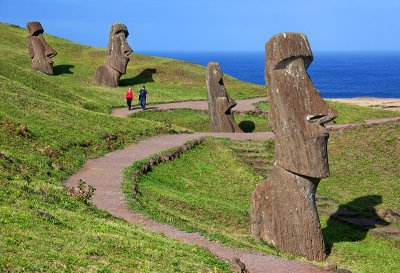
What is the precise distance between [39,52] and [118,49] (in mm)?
7116

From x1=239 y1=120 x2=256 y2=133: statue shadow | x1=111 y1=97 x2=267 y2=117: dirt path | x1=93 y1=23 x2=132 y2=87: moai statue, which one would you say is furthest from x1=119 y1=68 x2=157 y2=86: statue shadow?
x1=239 y1=120 x2=256 y2=133: statue shadow

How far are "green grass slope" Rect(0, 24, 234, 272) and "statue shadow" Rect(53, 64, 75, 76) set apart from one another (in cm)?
1911

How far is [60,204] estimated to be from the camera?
1842 centimetres

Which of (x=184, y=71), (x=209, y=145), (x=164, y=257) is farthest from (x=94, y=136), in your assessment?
(x=184, y=71)

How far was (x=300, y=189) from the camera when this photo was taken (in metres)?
19.4

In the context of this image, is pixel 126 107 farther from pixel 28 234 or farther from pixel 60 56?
pixel 28 234

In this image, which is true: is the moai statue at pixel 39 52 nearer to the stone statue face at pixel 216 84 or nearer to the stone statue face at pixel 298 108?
the stone statue face at pixel 216 84

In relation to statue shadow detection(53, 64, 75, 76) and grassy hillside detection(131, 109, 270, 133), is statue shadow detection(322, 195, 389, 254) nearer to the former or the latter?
grassy hillside detection(131, 109, 270, 133)

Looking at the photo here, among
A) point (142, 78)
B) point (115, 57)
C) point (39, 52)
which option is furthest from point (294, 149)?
point (142, 78)

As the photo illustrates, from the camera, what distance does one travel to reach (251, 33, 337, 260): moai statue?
1881 centimetres

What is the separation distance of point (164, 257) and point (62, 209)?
4271 millimetres

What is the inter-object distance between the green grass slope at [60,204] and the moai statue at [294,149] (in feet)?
13.7

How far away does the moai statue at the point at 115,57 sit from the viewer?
54.2 meters

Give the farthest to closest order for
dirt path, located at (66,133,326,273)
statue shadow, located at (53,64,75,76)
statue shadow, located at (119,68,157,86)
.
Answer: statue shadow, located at (119,68,157,86)
statue shadow, located at (53,64,75,76)
dirt path, located at (66,133,326,273)
